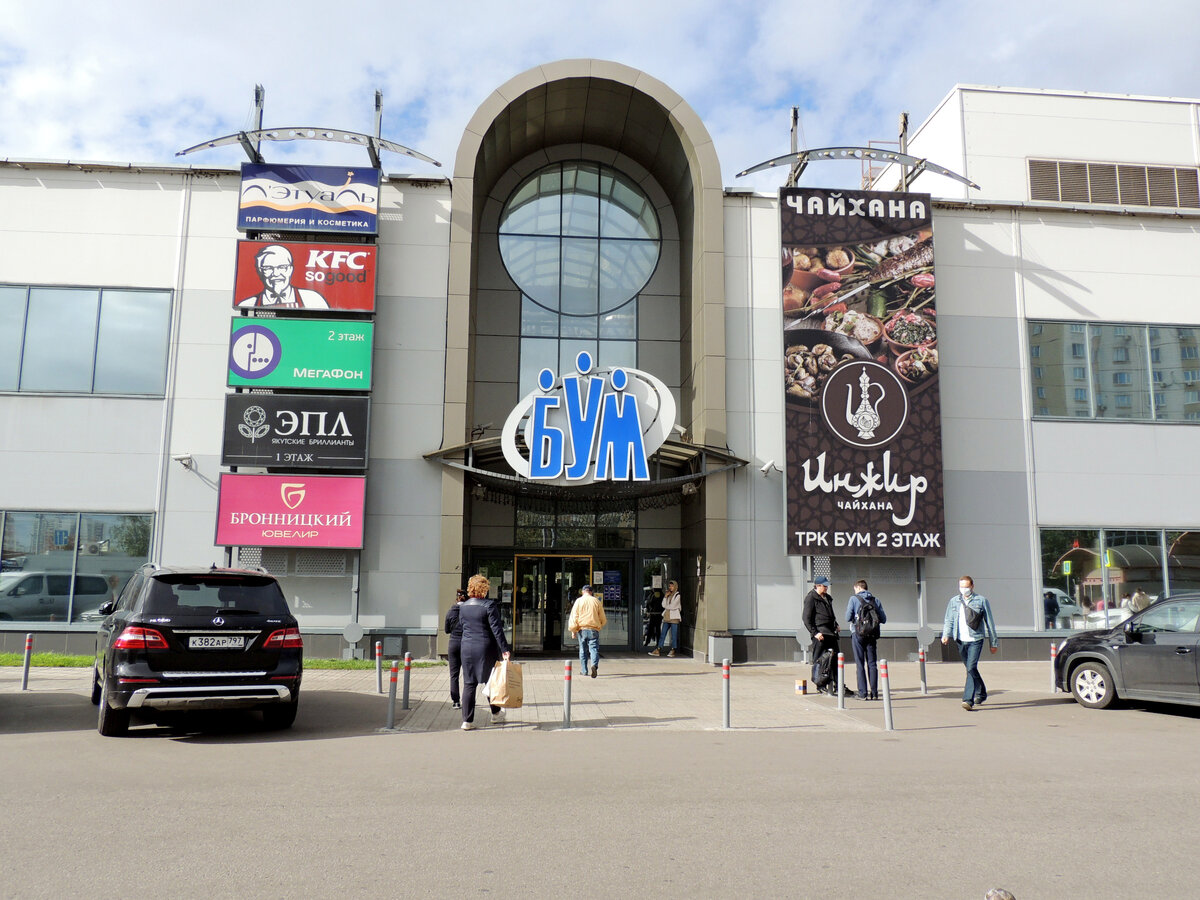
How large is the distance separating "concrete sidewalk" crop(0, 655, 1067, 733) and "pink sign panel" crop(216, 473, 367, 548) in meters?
3.09

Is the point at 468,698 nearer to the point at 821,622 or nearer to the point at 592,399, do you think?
the point at 821,622

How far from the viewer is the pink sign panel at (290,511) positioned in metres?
18.2

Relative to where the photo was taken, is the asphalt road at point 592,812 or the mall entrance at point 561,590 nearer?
the asphalt road at point 592,812

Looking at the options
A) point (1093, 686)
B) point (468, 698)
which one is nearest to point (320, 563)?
point (468, 698)

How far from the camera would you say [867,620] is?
13203mm

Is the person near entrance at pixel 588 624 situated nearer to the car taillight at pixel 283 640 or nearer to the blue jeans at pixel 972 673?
the blue jeans at pixel 972 673

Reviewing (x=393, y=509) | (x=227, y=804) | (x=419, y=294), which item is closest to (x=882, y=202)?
(x=419, y=294)

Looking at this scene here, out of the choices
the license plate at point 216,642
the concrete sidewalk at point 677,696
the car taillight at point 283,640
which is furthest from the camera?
the concrete sidewalk at point 677,696

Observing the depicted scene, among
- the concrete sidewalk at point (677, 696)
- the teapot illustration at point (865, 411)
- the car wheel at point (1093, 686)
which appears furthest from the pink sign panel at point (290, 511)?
the car wheel at point (1093, 686)

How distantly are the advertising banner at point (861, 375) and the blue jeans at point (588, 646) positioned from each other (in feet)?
16.9

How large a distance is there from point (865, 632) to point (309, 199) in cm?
1412

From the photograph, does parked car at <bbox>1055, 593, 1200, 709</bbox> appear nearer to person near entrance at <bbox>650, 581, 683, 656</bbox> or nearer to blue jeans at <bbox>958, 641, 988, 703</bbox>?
blue jeans at <bbox>958, 641, 988, 703</bbox>

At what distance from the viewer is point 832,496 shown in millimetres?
19266

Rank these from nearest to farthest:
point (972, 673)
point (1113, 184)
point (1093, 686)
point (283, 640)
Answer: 1. point (283, 640)
2. point (972, 673)
3. point (1093, 686)
4. point (1113, 184)
